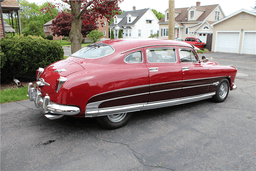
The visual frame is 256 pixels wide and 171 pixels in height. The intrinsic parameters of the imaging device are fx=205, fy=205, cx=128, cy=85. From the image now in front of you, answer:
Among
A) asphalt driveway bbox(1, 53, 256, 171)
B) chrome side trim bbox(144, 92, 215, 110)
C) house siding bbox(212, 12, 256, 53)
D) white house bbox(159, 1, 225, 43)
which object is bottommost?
asphalt driveway bbox(1, 53, 256, 171)

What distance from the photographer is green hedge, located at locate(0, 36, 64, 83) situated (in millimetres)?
7023

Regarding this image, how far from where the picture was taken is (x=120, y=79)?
→ 149 inches

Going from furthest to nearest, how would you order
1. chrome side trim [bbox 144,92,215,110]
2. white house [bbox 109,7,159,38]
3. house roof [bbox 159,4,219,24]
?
white house [bbox 109,7,159,38]
house roof [bbox 159,4,219,24]
chrome side trim [bbox 144,92,215,110]

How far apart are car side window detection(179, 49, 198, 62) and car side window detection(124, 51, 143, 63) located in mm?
1166

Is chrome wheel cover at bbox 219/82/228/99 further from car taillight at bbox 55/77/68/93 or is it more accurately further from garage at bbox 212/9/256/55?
garage at bbox 212/9/256/55

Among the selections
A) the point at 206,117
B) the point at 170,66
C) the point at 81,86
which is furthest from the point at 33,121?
the point at 206,117

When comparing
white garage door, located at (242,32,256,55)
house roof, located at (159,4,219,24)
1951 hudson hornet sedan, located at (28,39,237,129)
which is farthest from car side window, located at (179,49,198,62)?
house roof, located at (159,4,219,24)

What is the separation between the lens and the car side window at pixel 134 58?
13.4 ft

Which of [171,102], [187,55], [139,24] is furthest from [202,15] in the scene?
[171,102]

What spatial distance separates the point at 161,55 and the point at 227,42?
21.7 m

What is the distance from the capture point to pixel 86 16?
31.4 feet

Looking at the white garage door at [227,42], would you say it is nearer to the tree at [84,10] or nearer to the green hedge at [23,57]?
the tree at [84,10]

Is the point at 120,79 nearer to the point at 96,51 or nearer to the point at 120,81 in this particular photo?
the point at 120,81

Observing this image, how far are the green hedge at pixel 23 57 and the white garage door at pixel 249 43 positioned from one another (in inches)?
806
